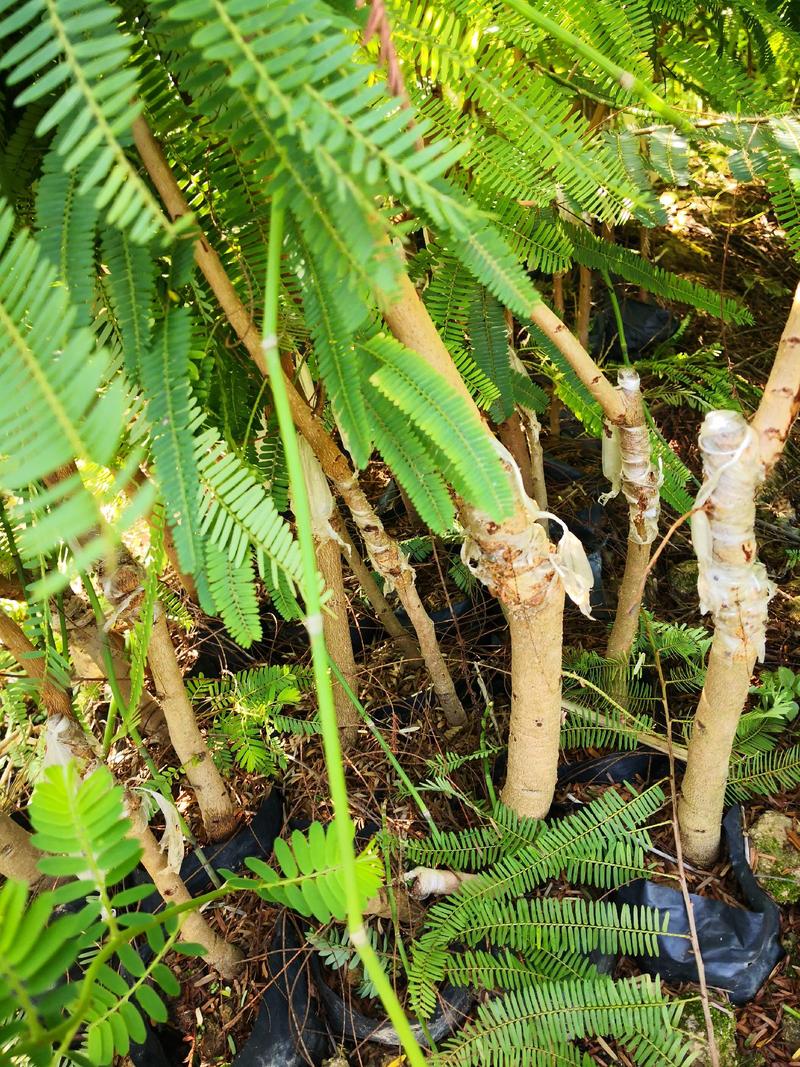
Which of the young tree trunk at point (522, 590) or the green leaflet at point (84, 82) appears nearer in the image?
the green leaflet at point (84, 82)

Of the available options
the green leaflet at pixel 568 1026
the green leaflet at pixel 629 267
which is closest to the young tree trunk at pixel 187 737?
the green leaflet at pixel 568 1026

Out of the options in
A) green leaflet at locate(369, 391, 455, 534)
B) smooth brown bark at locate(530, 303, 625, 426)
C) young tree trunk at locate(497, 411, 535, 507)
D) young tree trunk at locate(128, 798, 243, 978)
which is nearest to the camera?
green leaflet at locate(369, 391, 455, 534)

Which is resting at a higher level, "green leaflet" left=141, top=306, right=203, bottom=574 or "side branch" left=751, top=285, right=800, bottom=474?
"green leaflet" left=141, top=306, right=203, bottom=574

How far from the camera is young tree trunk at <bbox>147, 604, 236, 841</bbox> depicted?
43.6 inches

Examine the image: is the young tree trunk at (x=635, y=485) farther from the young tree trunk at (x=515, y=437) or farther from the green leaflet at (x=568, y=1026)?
the green leaflet at (x=568, y=1026)

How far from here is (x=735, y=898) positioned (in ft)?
4.19

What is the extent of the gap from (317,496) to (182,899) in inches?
25.4

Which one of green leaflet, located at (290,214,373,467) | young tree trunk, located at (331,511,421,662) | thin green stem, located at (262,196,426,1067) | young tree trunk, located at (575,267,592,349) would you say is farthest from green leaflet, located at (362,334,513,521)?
young tree trunk, located at (575,267,592,349)

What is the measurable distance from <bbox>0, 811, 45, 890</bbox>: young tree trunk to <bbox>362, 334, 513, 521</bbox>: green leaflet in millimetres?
925

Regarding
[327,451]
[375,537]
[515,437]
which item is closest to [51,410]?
[327,451]

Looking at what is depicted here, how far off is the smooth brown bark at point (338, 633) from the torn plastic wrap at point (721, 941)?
1.91ft

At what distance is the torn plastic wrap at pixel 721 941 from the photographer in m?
1.20

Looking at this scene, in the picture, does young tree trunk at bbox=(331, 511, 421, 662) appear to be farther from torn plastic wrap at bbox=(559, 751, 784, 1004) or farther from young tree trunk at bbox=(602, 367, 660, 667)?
torn plastic wrap at bbox=(559, 751, 784, 1004)

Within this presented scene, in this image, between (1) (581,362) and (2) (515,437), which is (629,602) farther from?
(1) (581,362)
